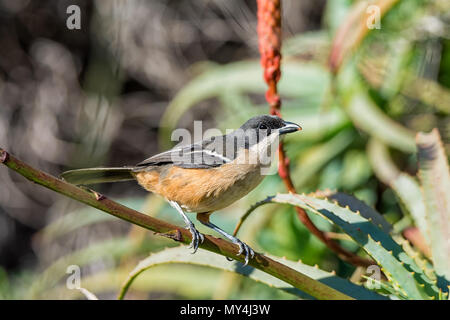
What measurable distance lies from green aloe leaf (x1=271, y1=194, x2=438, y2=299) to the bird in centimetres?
22

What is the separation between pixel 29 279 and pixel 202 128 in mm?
2074

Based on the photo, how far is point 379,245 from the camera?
1755 mm

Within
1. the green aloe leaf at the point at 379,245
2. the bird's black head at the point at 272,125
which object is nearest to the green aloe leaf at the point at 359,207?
the green aloe leaf at the point at 379,245

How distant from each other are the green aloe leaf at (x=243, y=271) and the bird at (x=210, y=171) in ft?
0.24

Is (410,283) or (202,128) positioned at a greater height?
(202,128)

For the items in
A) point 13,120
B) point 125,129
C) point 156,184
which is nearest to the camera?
point 156,184

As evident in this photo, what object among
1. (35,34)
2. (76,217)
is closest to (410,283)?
(76,217)

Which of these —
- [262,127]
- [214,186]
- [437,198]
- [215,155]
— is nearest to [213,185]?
[214,186]

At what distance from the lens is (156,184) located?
7.38 feet

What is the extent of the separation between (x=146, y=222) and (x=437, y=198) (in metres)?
1.15

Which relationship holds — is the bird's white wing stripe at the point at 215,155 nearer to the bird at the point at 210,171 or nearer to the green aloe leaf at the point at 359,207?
the bird at the point at 210,171

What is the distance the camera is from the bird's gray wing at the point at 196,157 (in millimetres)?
2086

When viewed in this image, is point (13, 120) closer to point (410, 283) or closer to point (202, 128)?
point (202, 128)

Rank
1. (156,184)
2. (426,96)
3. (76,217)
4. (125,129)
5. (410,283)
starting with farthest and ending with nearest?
(125,129) → (76,217) → (426,96) → (156,184) → (410,283)
